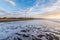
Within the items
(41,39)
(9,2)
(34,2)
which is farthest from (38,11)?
(41,39)

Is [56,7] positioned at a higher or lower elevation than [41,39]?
higher

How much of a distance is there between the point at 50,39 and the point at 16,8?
566 centimetres

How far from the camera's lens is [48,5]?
22.7 ft

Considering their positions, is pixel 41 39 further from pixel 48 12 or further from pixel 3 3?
pixel 3 3

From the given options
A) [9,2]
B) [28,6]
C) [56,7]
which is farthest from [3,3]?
[56,7]

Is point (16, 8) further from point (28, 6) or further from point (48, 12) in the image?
point (48, 12)

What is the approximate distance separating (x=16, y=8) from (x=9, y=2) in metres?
1.06

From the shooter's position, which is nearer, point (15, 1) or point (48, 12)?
point (15, 1)

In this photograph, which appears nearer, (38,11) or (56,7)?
(56,7)

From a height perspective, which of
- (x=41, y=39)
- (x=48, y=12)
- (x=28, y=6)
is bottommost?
(x=41, y=39)

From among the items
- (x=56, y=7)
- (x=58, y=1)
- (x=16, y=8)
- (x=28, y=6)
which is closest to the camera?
(x=58, y=1)

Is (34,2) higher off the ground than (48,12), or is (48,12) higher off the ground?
(34,2)

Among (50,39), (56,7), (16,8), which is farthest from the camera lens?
(16,8)

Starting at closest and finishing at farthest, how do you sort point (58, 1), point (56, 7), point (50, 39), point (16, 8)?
point (50, 39) → point (58, 1) → point (56, 7) → point (16, 8)
